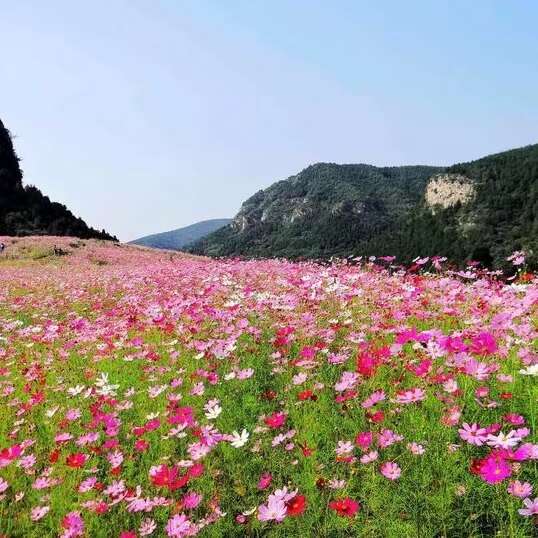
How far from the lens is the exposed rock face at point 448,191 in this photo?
5965 inches

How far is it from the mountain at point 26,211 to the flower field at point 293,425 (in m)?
65.8

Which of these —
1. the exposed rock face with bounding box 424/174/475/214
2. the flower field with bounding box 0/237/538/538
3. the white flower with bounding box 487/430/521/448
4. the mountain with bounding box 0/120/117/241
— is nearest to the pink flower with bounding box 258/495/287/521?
the flower field with bounding box 0/237/538/538

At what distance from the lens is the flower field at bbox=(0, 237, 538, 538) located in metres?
3.29

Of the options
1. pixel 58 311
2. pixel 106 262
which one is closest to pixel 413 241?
pixel 106 262

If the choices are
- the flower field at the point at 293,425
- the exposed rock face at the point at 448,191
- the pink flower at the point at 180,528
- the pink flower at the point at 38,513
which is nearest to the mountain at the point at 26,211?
the flower field at the point at 293,425

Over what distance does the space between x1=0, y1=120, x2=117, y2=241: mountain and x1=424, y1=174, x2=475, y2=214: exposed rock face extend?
105728mm

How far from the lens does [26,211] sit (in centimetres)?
7388

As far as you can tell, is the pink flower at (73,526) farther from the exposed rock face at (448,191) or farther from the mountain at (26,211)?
the exposed rock face at (448,191)

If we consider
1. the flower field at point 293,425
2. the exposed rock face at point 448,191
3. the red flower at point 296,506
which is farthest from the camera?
the exposed rock face at point 448,191

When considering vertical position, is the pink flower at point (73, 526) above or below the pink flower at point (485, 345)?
below

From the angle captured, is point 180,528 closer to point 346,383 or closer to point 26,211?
point 346,383

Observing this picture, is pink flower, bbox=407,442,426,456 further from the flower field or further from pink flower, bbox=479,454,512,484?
pink flower, bbox=479,454,512,484

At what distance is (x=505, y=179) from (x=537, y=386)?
154967 mm

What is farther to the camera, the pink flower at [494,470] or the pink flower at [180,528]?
the pink flower at [180,528]
